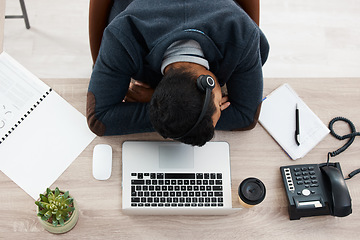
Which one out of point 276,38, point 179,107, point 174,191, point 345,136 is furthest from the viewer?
point 276,38

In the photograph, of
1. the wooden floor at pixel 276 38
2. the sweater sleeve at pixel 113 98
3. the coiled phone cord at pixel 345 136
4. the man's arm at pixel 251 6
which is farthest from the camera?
the wooden floor at pixel 276 38

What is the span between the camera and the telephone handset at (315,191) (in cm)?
120

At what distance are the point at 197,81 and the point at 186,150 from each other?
333mm

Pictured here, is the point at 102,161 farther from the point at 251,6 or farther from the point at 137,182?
the point at 251,6

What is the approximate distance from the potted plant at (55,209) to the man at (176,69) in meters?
0.25

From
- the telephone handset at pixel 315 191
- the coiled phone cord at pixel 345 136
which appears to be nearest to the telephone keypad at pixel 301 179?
the telephone handset at pixel 315 191

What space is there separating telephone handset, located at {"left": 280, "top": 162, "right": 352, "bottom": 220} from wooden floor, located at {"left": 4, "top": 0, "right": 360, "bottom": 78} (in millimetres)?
985

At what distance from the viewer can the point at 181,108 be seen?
0.96 m

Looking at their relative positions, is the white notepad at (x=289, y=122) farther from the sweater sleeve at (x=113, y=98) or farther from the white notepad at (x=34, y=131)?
the white notepad at (x=34, y=131)

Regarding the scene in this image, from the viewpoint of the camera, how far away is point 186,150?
125 centimetres

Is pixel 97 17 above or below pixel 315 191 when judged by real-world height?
above

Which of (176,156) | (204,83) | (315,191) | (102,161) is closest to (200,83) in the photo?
(204,83)

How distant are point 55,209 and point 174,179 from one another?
36 centimetres

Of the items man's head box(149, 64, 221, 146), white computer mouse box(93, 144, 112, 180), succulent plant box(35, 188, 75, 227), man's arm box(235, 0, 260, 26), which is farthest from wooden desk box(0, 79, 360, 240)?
man's arm box(235, 0, 260, 26)
